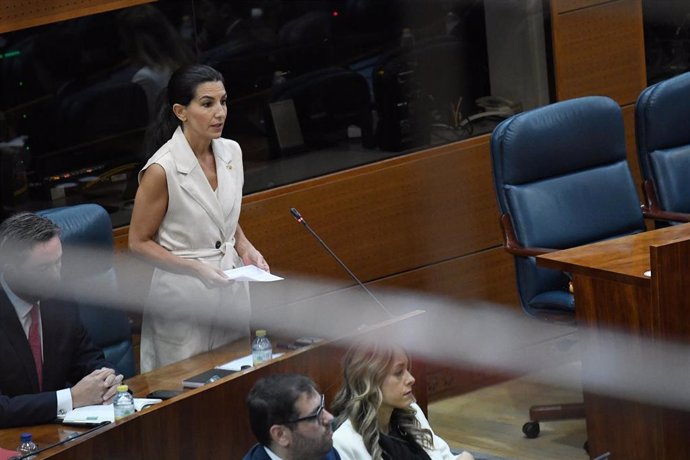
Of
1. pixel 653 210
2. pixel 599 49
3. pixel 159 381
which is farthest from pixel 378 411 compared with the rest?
pixel 599 49

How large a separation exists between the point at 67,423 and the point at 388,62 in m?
2.25

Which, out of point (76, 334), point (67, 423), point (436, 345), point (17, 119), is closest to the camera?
point (67, 423)

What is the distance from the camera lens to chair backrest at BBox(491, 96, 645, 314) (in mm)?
4262

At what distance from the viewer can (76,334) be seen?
334 centimetres

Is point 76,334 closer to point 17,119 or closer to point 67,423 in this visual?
point 67,423

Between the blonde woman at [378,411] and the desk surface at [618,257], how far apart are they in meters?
0.81

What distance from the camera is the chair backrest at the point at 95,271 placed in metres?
3.57

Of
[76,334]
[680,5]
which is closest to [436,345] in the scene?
[680,5]

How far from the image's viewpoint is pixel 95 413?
10.1ft

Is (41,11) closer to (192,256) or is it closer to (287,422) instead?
(192,256)

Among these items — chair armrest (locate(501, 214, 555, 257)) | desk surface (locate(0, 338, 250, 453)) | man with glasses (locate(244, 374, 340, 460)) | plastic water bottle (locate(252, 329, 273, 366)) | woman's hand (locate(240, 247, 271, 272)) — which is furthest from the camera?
chair armrest (locate(501, 214, 555, 257))

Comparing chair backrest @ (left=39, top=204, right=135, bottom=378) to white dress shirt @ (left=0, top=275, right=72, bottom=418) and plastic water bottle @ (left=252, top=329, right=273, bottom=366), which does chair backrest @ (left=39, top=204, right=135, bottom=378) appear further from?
plastic water bottle @ (left=252, top=329, right=273, bottom=366)

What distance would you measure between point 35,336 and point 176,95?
2.64 feet

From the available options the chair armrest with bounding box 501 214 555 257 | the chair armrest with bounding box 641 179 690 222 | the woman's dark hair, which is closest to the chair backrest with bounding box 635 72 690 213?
the chair armrest with bounding box 641 179 690 222
